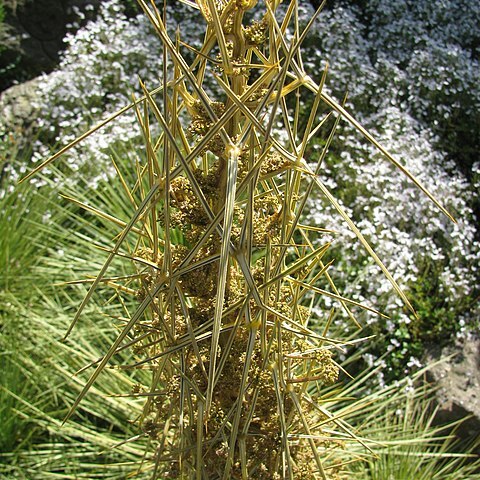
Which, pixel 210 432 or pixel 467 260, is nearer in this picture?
pixel 210 432

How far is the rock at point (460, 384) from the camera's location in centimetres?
243

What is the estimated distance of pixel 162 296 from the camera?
1.10 meters

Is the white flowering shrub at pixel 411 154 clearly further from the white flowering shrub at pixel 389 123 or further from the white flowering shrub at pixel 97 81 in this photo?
the white flowering shrub at pixel 97 81

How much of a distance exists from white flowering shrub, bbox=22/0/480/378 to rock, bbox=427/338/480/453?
3.3 inches

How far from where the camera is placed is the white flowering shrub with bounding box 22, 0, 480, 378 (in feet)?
9.25

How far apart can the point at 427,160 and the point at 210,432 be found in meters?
2.57

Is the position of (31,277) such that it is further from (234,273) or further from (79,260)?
(234,273)

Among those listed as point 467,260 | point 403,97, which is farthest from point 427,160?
point 403,97

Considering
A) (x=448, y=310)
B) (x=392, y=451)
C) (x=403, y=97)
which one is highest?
(x=403, y=97)

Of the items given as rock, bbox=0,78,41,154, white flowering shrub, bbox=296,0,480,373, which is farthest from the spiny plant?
rock, bbox=0,78,41,154

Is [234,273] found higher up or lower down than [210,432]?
higher up

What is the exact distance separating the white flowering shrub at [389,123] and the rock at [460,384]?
3.3 inches

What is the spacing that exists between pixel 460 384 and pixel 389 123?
1564 mm

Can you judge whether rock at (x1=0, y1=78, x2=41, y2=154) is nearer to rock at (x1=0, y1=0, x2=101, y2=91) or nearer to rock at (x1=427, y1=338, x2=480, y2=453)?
rock at (x1=0, y1=0, x2=101, y2=91)
